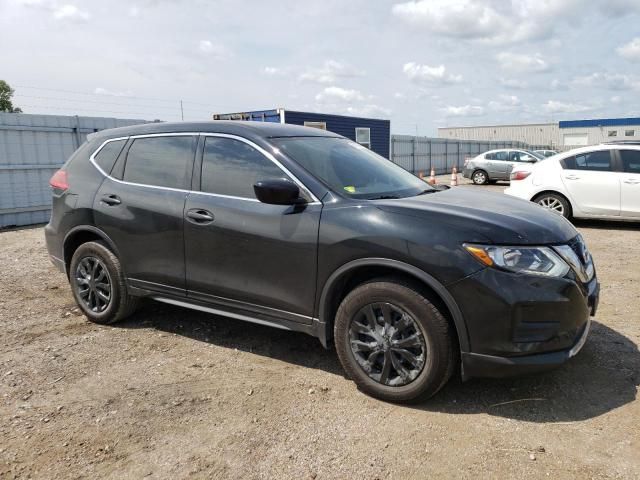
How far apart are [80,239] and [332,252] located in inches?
103

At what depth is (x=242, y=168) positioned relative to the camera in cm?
378

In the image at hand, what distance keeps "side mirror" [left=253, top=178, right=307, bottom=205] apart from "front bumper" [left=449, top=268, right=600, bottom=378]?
115 centimetres

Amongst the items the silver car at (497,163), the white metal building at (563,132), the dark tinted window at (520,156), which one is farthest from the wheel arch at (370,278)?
the white metal building at (563,132)

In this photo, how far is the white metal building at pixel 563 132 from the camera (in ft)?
183

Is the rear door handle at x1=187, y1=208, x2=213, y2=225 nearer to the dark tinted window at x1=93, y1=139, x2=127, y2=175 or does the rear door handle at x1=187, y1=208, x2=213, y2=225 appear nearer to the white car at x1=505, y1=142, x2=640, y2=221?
the dark tinted window at x1=93, y1=139, x2=127, y2=175

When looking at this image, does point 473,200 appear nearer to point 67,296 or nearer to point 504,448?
point 504,448

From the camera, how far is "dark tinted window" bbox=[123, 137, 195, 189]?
4.06m

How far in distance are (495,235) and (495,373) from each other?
78 cm

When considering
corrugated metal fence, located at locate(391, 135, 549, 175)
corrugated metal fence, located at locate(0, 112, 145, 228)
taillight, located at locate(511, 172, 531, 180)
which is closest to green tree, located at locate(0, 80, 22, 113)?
corrugated metal fence, located at locate(391, 135, 549, 175)

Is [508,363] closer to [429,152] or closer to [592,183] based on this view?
[592,183]

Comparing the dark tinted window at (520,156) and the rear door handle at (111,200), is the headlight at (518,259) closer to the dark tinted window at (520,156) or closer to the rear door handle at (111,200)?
the rear door handle at (111,200)

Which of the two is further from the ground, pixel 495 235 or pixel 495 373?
pixel 495 235

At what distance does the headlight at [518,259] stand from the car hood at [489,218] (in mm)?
41

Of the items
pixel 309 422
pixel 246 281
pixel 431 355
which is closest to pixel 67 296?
pixel 246 281
